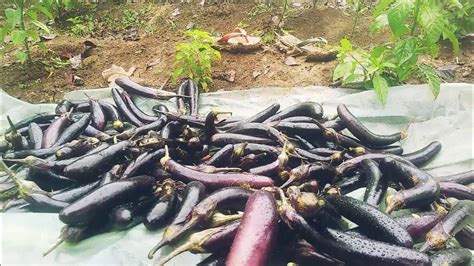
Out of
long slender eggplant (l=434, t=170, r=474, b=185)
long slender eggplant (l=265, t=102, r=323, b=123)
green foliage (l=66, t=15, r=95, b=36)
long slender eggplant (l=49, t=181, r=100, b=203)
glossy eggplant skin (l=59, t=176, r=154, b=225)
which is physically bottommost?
green foliage (l=66, t=15, r=95, b=36)

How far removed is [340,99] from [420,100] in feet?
2.02

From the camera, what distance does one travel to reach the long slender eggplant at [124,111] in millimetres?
3400

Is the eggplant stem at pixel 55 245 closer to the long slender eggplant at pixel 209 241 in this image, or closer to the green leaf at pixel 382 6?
the long slender eggplant at pixel 209 241

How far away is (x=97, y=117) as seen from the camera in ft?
11.2

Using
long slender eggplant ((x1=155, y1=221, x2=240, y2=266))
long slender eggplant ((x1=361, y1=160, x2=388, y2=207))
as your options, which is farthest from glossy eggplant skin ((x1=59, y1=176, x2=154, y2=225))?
long slender eggplant ((x1=361, y1=160, x2=388, y2=207))

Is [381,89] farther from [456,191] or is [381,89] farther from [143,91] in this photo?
[143,91]

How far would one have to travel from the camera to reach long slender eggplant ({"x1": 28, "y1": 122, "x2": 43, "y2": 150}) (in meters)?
3.10

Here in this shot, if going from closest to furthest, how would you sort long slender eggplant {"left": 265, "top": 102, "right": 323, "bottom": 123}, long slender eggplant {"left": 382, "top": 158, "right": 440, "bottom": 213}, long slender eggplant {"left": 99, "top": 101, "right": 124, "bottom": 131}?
long slender eggplant {"left": 382, "top": 158, "right": 440, "bottom": 213}, long slender eggplant {"left": 265, "top": 102, "right": 323, "bottom": 123}, long slender eggplant {"left": 99, "top": 101, "right": 124, "bottom": 131}

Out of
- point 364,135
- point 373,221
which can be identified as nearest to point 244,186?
point 373,221

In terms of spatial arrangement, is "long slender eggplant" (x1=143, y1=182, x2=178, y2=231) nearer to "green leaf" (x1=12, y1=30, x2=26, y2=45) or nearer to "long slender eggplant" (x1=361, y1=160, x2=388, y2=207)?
"long slender eggplant" (x1=361, y1=160, x2=388, y2=207)

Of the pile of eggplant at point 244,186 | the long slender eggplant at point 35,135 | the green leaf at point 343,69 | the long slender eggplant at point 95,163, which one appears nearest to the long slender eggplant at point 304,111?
the pile of eggplant at point 244,186

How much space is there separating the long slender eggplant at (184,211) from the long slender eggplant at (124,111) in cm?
113

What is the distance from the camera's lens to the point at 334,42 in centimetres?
547

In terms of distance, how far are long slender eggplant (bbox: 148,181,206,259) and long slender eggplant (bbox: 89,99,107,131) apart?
123 centimetres
